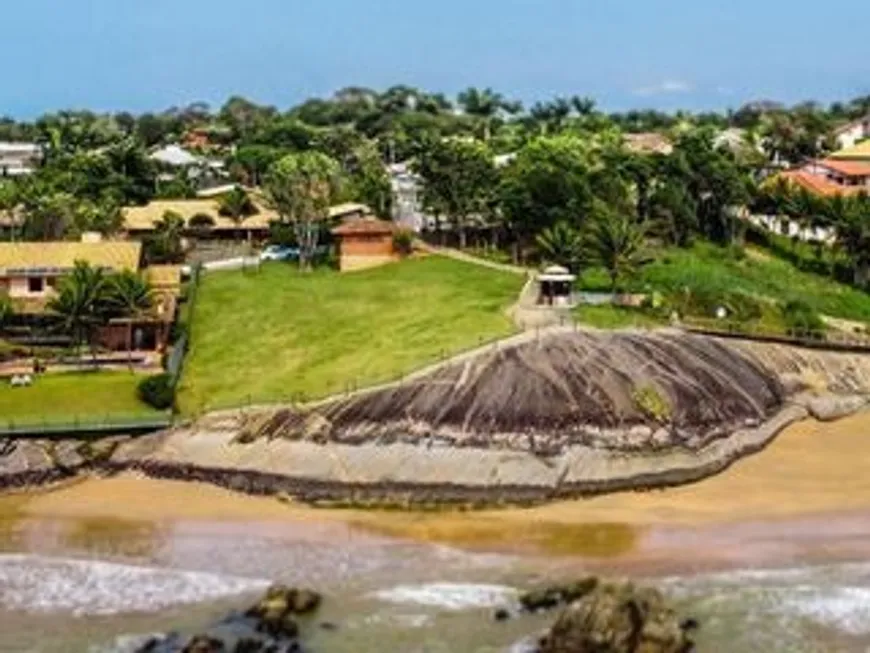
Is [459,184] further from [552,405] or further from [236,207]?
[552,405]

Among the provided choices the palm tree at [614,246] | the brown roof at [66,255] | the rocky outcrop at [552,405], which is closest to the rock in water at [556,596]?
the rocky outcrop at [552,405]

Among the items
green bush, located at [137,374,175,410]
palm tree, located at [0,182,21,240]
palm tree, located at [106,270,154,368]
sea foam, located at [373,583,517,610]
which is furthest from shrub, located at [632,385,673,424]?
palm tree, located at [0,182,21,240]

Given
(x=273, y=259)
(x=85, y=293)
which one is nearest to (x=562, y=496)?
(x=85, y=293)

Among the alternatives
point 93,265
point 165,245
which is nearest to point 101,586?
point 93,265

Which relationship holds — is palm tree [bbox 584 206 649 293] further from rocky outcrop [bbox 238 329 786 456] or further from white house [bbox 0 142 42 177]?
white house [bbox 0 142 42 177]

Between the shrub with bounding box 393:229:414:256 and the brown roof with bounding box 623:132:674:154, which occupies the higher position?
the brown roof with bounding box 623:132:674:154
